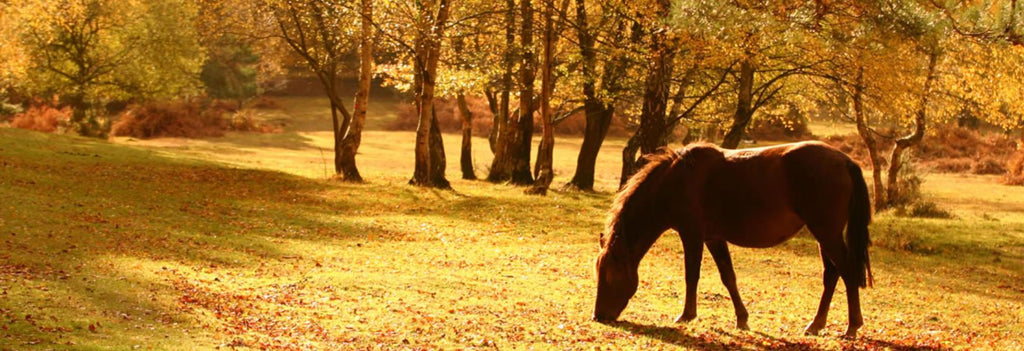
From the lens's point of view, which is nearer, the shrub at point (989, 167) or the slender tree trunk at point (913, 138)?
the slender tree trunk at point (913, 138)

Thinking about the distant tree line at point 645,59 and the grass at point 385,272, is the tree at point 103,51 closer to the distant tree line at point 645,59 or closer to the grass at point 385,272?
the distant tree line at point 645,59

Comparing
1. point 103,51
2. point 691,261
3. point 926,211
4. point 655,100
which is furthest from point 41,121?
point 691,261

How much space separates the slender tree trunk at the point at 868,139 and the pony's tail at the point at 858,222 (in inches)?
434

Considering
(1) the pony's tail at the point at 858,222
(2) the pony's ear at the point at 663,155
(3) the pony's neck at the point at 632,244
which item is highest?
(2) the pony's ear at the point at 663,155

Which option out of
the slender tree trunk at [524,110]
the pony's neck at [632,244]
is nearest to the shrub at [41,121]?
the slender tree trunk at [524,110]

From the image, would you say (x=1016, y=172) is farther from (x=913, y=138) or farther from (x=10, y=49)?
(x=10, y=49)

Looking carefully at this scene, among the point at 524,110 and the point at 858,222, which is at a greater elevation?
the point at 524,110

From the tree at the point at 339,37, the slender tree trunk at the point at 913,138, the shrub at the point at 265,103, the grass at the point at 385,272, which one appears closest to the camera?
the grass at the point at 385,272

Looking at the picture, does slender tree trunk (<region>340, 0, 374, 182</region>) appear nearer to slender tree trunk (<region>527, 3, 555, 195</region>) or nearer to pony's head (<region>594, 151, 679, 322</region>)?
slender tree trunk (<region>527, 3, 555, 195</region>)

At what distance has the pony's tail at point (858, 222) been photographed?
32.4 ft

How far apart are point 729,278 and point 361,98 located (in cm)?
1807

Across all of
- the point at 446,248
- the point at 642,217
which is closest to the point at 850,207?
the point at 642,217

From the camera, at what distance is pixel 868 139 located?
2584 cm

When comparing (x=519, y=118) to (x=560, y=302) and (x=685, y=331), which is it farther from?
(x=685, y=331)
